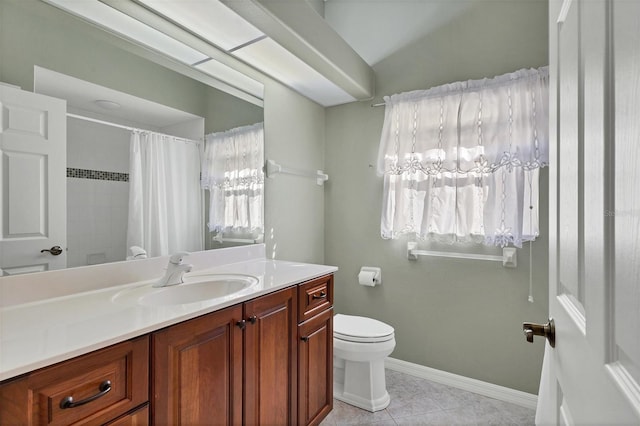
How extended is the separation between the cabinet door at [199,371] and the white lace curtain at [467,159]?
154 cm

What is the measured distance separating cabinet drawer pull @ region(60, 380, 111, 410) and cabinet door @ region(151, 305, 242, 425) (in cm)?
13

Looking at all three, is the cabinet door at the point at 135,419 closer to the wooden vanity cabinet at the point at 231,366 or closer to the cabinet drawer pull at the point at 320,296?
the wooden vanity cabinet at the point at 231,366

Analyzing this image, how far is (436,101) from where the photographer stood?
2320 millimetres

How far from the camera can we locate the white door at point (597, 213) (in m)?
0.37

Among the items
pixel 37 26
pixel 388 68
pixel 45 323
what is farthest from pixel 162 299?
pixel 388 68

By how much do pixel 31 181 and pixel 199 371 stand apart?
Result: 0.92 m

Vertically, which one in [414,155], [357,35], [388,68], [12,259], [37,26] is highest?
[357,35]

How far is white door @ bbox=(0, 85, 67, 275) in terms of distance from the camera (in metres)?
1.14

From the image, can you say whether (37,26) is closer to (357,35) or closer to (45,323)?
(45,323)

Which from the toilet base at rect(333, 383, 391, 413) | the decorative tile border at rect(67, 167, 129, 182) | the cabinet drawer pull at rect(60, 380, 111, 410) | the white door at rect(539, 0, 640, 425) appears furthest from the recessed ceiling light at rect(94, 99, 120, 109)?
the toilet base at rect(333, 383, 391, 413)

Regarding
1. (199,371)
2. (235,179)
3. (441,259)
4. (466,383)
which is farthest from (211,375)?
(466,383)

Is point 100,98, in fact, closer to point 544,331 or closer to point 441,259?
point 544,331

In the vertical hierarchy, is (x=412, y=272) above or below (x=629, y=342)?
below

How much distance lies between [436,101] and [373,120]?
512mm
